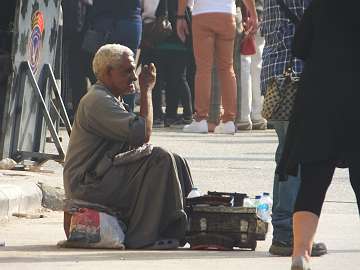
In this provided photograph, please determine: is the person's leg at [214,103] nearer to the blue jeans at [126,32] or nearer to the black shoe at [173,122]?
the black shoe at [173,122]

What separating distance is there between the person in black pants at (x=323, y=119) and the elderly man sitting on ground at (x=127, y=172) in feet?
5.60

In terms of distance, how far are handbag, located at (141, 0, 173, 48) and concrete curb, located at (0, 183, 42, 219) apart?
702cm

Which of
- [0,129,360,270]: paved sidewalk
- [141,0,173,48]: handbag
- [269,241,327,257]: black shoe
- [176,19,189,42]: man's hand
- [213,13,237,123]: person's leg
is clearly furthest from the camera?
[141,0,173,48]: handbag

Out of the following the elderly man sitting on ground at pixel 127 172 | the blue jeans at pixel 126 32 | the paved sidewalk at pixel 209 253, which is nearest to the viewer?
the paved sidewalk at pixel 209 253

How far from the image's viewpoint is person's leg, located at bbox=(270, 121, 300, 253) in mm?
8273

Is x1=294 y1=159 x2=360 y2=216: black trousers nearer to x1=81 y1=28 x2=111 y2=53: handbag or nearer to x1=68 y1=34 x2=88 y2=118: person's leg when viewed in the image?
x1=81 y1=28 x2=111 y2=53: handbag

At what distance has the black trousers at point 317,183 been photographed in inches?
265

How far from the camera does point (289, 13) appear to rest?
838 cm

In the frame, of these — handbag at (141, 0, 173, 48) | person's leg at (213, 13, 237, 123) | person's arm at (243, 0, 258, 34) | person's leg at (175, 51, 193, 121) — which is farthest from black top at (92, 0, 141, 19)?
person's leg at (175, 51, 193, 121)

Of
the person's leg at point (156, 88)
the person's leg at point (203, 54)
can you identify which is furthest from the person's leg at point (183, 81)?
the person's leg at point (203, 54)

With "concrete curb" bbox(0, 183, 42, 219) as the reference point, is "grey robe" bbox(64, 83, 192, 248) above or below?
above

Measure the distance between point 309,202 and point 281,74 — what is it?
5.58 ft

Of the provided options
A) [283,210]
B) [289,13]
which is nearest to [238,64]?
[289,13]

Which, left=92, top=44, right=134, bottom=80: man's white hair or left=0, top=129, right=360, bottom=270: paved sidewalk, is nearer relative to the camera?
left=0, top=129, right=360, bottom=270: paved sidewalk
